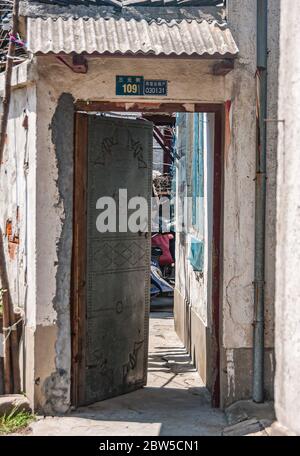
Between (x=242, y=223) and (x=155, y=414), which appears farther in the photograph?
(x=155, y=414)

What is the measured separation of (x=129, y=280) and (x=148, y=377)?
143cm

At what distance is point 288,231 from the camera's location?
5.84 metres

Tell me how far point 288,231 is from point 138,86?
78.4 inches

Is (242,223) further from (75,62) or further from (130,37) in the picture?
(75,62)

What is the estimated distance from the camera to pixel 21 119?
716cm

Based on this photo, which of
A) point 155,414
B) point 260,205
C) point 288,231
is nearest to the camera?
point 288,231

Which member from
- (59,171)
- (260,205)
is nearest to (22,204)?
(59,171)

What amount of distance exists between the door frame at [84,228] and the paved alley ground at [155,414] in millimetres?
284

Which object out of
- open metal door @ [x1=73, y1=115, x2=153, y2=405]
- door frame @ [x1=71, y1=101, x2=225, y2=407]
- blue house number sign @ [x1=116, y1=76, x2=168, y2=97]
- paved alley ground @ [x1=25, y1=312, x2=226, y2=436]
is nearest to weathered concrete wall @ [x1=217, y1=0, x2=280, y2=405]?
door frame @ [x1=71, y1=101, x2=225, y2=407]

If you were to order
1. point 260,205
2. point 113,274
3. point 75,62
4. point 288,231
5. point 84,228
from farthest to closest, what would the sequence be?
point 113,274 → point 84,228 → point 260,205 → point 75,62 → point 288,231

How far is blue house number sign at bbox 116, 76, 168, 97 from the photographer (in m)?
6.76

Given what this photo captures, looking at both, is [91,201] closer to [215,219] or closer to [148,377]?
[215,219]

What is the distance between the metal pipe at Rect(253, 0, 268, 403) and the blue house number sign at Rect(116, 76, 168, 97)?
884 mm

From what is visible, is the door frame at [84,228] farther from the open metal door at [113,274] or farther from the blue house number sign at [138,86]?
the blue house number sign at [138,86]
